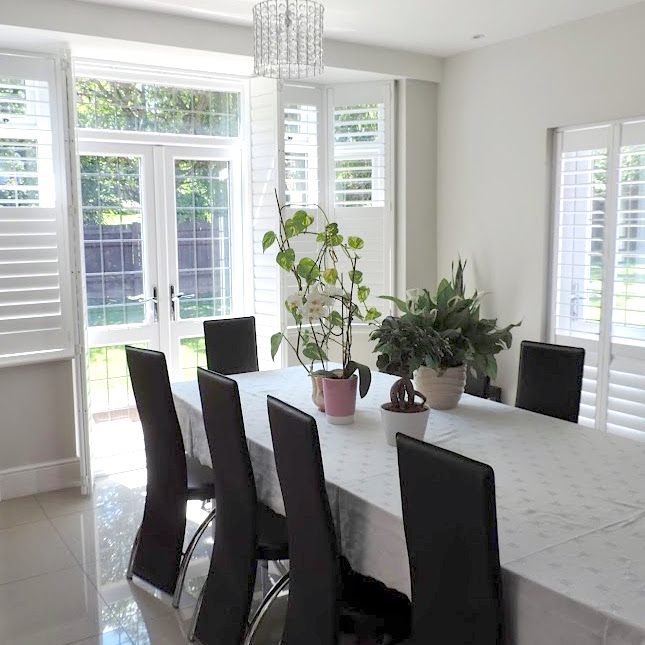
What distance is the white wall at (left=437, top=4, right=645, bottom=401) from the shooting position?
3904 mm

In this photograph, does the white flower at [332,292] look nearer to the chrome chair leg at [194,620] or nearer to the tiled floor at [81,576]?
the chrome chair leg at [194,620]

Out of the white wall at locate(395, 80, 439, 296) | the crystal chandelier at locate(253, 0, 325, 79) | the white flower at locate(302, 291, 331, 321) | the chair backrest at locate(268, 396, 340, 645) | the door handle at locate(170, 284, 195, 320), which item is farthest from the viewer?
the white wall at locate(395, 80, 439, 296)

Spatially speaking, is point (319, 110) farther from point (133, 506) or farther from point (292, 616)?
point (292, 616)

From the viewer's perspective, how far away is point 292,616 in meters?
2.20

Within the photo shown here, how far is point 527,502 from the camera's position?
1952 millimetres

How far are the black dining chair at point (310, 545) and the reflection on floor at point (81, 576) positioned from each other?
79 cm

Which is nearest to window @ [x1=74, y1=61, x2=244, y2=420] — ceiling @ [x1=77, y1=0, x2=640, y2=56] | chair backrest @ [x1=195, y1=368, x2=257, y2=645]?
ceiling @ [x1=77, y1=0, x2=640, y2=56]

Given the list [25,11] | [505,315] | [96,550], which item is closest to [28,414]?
[96,550]

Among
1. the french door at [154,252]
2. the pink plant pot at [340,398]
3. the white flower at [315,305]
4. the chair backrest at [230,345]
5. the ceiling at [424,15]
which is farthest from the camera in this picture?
the french door at [154,252]

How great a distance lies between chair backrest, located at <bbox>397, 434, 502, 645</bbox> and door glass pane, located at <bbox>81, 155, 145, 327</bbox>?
10.6 ft

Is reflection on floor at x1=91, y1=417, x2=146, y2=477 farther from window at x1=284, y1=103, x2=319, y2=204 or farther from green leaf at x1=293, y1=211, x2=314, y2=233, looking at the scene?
green leaf at x1=293, y1=211, x2=314, y2=233

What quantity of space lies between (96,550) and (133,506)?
0.53 metres

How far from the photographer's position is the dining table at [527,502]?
4.87 ft

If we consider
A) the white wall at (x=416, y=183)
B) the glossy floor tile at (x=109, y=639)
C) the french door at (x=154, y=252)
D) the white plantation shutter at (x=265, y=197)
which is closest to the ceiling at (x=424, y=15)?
the white wall at (x=416, y=183)
